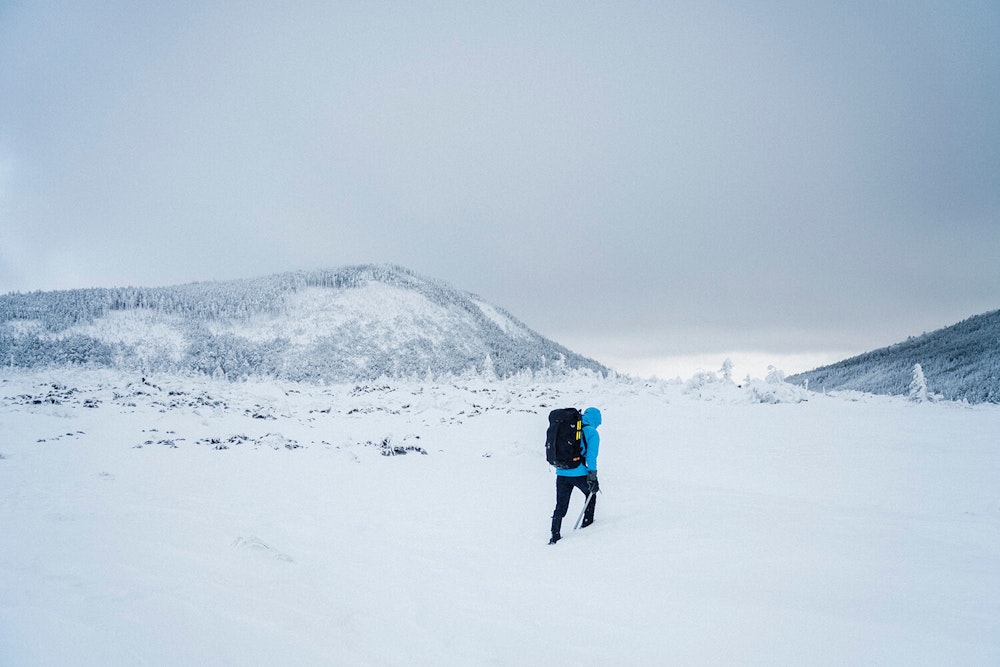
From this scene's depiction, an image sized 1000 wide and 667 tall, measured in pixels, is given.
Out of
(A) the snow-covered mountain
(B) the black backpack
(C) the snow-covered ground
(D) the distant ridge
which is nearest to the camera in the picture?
(C) the snow-covered ground

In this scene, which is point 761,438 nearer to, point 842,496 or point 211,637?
point 842,496

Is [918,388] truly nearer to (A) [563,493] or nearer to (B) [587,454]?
(B) [587,454]

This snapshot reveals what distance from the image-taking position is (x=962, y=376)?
23.7 m

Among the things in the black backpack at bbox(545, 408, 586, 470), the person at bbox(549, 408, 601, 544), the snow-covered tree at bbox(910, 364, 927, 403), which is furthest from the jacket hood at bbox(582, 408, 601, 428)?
the snow-covered tree at bbox(910, 364, 927, 403)

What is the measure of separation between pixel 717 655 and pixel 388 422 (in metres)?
26.0

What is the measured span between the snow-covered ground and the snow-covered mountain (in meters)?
45.9

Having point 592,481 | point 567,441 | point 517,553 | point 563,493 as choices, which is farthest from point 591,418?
point 517,553

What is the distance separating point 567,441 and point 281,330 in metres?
73.1

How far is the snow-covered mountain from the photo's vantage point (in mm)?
58562

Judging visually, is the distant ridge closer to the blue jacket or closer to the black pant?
the blue jacket

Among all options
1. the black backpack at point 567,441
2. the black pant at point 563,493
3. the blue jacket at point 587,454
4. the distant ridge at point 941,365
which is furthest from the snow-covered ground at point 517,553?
the distant ridge at point 941,365

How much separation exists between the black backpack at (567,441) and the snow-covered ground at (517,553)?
1319 millimetres

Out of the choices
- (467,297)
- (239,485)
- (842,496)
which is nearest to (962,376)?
(842,496)

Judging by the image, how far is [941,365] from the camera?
2716 centimetres
